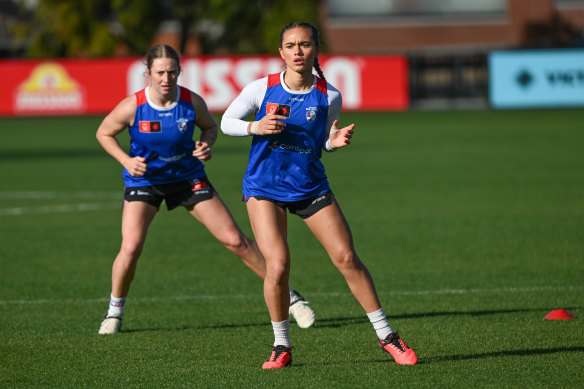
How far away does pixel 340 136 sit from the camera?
6.46m

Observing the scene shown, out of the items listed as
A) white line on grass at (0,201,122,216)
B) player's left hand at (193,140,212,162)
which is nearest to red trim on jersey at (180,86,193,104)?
player's left hand at (193,140,212,162)

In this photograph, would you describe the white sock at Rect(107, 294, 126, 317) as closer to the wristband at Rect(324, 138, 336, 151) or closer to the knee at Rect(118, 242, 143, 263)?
the knee at Rect(118, 242, 143, 263)

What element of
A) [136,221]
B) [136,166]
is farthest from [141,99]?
[136,221]

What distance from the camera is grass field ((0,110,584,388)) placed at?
6605mm

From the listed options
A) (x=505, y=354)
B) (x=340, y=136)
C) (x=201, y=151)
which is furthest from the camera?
(x=201, y=151)

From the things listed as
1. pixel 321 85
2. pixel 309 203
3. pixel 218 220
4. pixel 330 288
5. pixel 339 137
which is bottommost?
pixel 330 288

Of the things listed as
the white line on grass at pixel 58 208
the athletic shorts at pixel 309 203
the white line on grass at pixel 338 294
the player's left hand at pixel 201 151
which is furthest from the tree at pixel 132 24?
the athletic shorts at pixel 309 203

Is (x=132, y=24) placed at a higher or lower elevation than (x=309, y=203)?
lower

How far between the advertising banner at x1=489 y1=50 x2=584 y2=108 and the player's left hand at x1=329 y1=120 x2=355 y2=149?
30.9 m

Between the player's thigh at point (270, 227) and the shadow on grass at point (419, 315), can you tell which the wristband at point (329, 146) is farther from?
the shadow on grass at point (419, 315)

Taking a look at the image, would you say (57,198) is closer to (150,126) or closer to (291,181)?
(150,126)

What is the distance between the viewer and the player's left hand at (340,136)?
6414 mm

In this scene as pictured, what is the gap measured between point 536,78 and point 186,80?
1245cm

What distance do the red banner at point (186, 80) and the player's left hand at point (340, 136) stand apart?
31.0 meters
